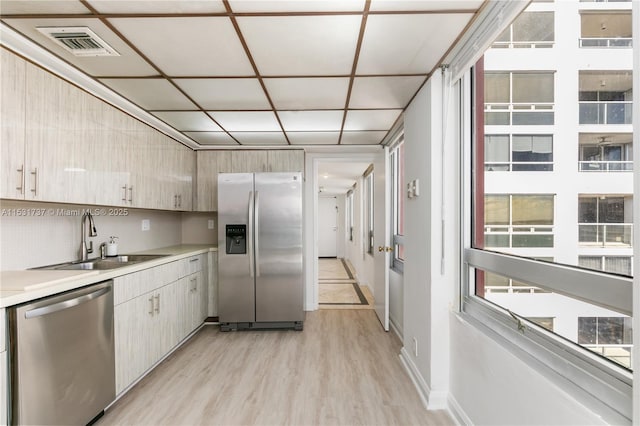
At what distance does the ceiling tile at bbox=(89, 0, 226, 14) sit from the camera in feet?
4.33

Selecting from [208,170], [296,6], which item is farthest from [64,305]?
[208,170]

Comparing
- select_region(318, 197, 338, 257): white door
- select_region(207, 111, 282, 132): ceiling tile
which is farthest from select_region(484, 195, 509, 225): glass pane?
select_region(318, 197, 338, 257): white door

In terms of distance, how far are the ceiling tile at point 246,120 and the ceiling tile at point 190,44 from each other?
72 centimetres

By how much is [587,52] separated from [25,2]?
2.33 m

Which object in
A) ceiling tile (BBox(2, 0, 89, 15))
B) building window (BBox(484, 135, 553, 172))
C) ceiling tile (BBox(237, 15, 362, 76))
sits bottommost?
building window (BBox(484, 135, 553, 172))

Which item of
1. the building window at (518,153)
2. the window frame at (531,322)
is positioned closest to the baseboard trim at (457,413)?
the window frame at (531,322)

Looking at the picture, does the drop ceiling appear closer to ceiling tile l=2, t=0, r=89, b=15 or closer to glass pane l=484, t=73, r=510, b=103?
ceiling tile l=2, t=0, r=89, b=15

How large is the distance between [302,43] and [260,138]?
6.59 feet

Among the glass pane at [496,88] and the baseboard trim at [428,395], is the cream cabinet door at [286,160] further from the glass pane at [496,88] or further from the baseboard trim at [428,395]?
the baseboard trim at [428,395]

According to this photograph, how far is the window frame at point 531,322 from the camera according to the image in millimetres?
919

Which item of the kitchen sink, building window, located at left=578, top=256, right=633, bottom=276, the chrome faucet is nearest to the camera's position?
building window, located at left=578, top=256, right=633, bottom=276

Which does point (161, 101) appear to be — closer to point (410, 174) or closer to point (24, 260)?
point (24, 260)

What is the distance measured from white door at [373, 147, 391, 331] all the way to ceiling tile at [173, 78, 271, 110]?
1588 millimetres

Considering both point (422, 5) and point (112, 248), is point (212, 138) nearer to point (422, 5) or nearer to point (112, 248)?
point (112, 248)
